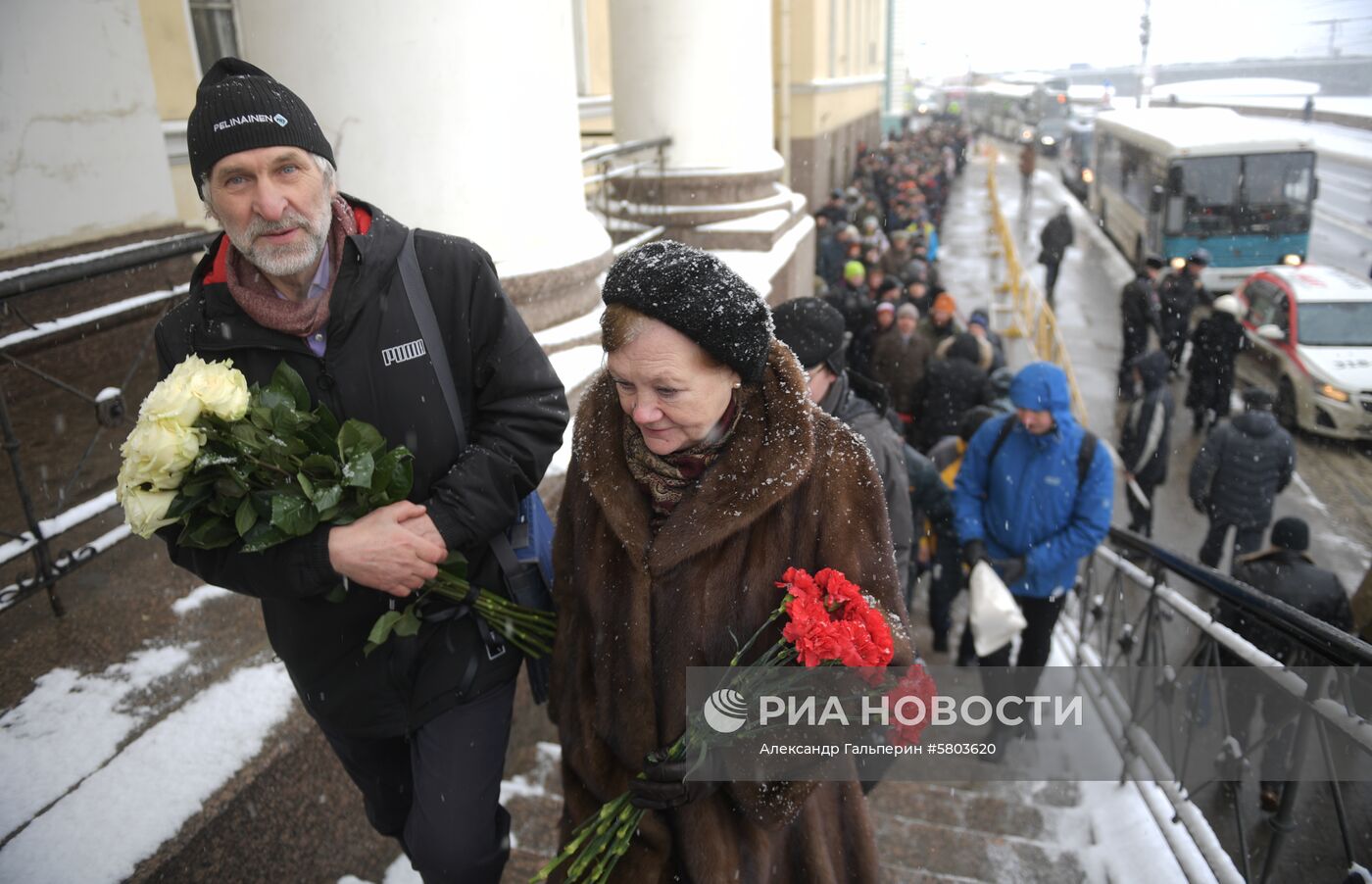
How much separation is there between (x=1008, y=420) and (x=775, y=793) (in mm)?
2698

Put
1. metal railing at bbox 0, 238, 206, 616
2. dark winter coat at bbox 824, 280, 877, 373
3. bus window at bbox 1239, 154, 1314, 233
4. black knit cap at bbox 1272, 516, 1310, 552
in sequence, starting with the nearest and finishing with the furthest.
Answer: metal railing at bbox 0, 238, 206, 616 < black knit cap at bbox 1272, 516, 1310, 552 < dark winter coat at bbox 824, 280, 877, 373 < bus window at bbox 1239, 154, 1314, 233

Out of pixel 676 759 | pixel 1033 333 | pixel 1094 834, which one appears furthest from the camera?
pixel 1033 333

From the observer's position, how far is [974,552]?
407 centimetres

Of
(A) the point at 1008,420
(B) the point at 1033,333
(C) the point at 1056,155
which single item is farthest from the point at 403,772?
(C) the point at 1056,155

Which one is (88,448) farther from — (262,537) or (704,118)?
(704,118)

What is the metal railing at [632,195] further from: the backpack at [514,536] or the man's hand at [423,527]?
the man's hand at [423,527]

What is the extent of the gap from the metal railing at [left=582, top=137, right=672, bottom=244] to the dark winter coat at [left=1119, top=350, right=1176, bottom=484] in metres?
4.12

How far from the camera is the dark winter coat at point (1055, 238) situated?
650 inches

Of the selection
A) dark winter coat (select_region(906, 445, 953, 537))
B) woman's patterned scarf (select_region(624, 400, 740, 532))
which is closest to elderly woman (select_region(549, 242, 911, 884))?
woman's patterned scarf (select_region(624, 400, 740, 532))

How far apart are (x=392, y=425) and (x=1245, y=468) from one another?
643 cm

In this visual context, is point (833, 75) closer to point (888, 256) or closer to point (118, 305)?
point (888, 256)

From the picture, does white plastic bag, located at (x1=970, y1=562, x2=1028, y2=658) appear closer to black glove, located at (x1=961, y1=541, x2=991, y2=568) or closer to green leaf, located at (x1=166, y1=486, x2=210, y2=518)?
black glove, located at (x1=961, y1=541, x2=991, y2=568)

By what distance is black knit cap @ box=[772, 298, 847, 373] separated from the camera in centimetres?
314

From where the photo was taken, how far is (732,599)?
186cm
